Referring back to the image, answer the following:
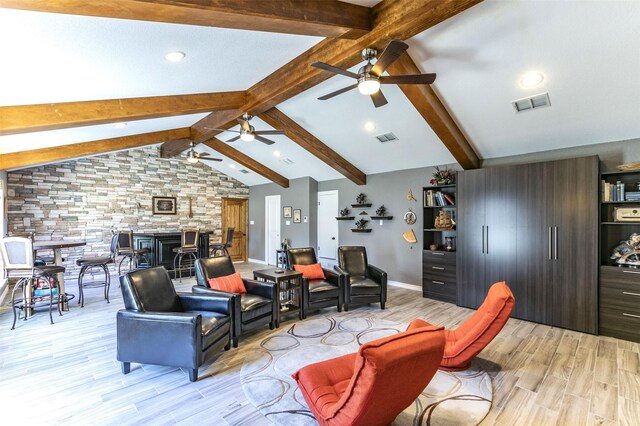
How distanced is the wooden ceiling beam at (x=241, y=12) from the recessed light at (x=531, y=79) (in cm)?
197

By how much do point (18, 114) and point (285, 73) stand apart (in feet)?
9.47

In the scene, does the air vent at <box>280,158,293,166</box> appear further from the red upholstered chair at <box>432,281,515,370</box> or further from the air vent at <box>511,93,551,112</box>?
the red upholstered chair at <box>432,281,515,370</box>

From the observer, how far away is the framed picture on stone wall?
8416 mm

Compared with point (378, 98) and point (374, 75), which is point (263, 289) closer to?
point (378, 98)

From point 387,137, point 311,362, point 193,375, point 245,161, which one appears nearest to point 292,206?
point 245,161

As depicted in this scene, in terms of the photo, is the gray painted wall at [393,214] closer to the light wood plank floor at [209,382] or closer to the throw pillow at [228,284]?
the light wood plank floor at [209,382]

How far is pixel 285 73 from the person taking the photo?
3.97m

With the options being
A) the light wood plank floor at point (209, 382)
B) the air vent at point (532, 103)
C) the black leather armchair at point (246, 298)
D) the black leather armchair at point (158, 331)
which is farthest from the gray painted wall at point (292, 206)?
the black leather armchair at point (158, 331)

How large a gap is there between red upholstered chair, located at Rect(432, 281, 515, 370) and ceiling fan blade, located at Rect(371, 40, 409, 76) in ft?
7.50

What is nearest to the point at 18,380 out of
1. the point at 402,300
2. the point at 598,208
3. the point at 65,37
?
the point at 65,37

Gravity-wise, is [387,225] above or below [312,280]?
above

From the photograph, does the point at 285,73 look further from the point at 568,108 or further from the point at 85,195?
the point at 85,195

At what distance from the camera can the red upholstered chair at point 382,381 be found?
154 centimetres

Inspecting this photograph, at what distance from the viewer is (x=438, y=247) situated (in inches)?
229
